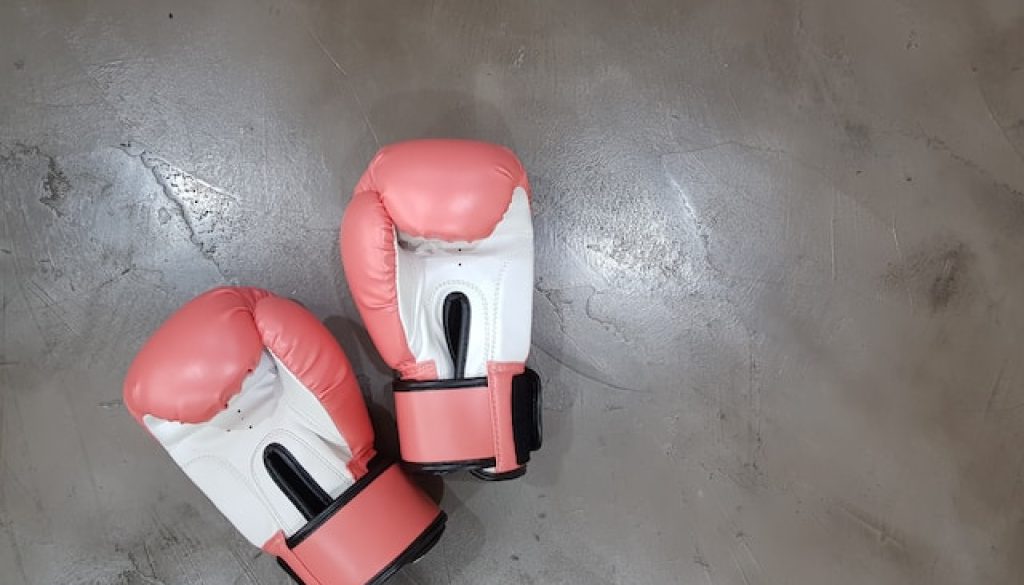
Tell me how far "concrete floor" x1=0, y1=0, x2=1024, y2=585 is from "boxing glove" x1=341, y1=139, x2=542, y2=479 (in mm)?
241

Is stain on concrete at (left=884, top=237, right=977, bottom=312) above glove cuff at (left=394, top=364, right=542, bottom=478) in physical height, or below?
above

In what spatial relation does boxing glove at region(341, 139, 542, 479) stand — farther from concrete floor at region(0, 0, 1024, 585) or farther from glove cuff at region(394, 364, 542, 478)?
concrete floor at region(0, 0, 1024, 585)

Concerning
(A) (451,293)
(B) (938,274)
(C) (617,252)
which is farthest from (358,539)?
(B) (938,274)

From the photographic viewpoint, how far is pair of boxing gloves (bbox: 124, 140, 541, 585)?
145 cm

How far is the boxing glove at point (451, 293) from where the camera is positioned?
1.48m

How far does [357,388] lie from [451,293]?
0.94ft

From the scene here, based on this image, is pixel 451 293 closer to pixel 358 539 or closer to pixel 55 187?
pixel 358 539

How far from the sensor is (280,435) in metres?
1.59

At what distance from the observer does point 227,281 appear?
180cm

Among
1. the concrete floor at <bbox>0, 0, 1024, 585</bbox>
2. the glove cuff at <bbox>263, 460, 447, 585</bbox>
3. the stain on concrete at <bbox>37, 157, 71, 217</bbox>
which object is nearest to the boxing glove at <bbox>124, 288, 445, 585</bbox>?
the glove cuff at <bbox>263, 460, 447, 585</bbox>

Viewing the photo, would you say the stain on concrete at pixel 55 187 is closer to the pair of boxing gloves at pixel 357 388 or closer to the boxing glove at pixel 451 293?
the pair of boxing gloves at pixel 357 388

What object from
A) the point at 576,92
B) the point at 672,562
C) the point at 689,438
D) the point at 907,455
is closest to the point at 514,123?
the point at 576,92

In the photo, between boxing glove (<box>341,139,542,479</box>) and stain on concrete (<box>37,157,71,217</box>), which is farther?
stain on concrete (<box>37,157,71,217</box>)

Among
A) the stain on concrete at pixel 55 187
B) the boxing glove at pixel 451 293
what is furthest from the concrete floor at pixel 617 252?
the boxing glove at pixel 451 293
